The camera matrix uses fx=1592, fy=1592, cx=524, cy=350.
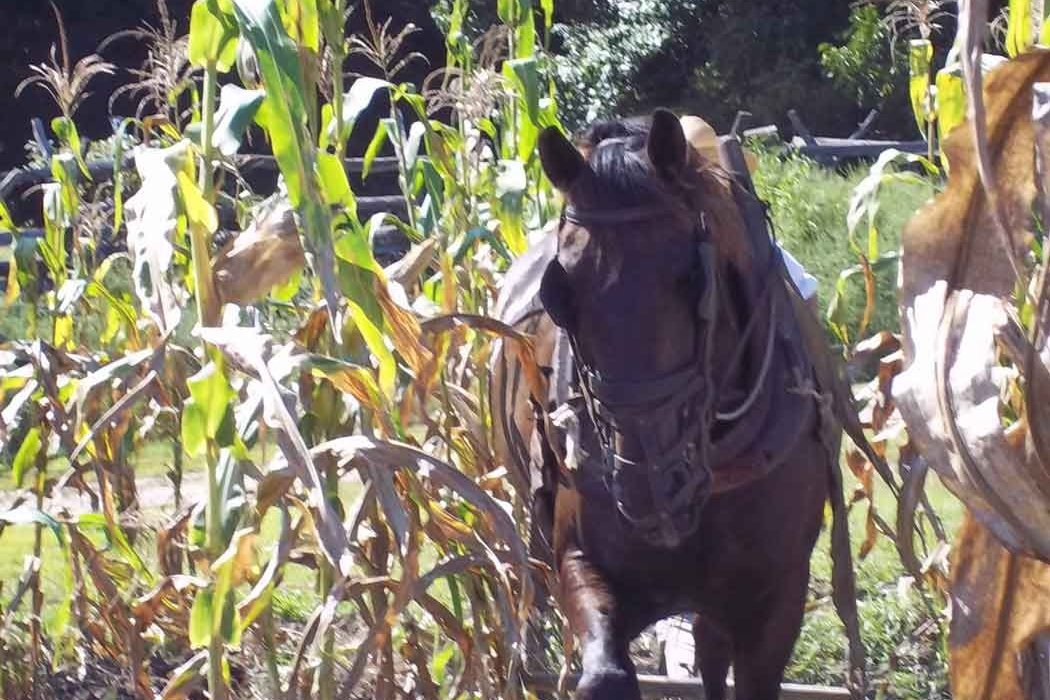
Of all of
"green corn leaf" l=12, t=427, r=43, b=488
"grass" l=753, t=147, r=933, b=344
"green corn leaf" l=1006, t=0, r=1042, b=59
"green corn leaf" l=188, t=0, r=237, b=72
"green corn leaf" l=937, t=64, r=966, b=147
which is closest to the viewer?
"green corn leaf" l=1006, t=0, r=1042, b=59

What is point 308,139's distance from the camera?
2877 millimetres

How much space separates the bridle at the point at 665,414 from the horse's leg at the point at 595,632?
Result: 37cm

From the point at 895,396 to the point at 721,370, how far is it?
1.32 metres

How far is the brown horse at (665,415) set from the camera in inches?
104

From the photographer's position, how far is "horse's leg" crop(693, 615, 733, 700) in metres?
3.96

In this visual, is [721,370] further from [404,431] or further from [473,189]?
[473,189]

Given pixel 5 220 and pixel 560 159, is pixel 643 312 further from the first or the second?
pixel 5 220

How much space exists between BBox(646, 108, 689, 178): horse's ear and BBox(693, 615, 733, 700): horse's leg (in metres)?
1.48

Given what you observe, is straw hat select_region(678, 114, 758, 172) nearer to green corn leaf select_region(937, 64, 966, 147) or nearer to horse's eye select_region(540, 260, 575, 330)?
green corn leaf select_region(937, 64, 966, 147)

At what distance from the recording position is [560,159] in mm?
2816

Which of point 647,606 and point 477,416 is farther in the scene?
point 477,416

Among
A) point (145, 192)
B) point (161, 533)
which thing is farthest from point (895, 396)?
point (161, 533)

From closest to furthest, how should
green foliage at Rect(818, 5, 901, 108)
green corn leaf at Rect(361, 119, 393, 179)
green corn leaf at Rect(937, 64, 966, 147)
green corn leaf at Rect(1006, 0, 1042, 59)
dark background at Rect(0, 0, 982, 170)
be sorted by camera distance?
green corn leaf at Rect(1006, 0, 1042, 59) → green corn leaf at Rect(937, 64, 966, 147) → green corn leaf at Rect(361, 119, 393, 179) → green foliage at Rect(818, 5, 901, 108) → dark background at Rect(0, 0, 982, 170)

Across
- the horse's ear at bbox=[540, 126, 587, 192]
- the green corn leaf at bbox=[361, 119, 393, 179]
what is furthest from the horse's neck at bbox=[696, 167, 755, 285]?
the green corn leaf at bbox=[361, 119, 393, 179]
